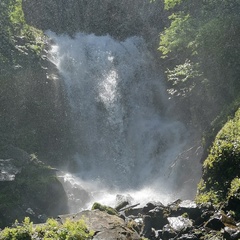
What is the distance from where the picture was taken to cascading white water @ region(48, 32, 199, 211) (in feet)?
88.7

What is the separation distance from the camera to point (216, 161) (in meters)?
15.4

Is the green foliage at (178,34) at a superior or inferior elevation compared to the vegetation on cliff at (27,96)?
inferior

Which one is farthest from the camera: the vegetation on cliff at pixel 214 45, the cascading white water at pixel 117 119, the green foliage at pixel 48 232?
the cascading white water at pixel 117 119

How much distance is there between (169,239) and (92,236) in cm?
277

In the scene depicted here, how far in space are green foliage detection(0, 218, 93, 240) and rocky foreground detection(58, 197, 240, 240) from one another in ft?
3.13

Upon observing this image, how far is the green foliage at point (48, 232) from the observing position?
31.2 ft

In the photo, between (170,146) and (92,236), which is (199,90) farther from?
(92,236)

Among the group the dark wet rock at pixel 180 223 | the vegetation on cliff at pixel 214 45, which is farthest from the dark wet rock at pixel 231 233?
the vegetation on cliff at pixel 214 45

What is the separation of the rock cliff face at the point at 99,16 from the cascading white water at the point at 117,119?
2.09 m

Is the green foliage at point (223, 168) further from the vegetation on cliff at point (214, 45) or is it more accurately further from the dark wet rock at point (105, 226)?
the vegetation on cliff at point (214, 45)

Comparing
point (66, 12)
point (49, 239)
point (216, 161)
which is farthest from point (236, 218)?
point (66, 12)

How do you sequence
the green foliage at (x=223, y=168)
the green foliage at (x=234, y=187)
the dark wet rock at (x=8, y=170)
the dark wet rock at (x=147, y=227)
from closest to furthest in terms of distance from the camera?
the green foliage at (x=234, y=187)
the dark wet rock at (x=147, y=227)
the green foliage at (x=223, y=168)
the dark wet rock at (x=8, y=170)

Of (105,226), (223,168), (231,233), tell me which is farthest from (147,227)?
(223,168)

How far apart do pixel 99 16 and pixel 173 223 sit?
110 feet
